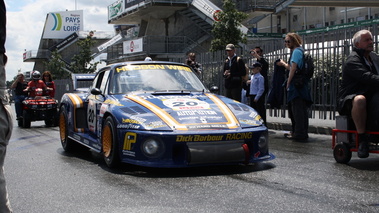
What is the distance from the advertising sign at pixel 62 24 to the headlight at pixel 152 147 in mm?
93701

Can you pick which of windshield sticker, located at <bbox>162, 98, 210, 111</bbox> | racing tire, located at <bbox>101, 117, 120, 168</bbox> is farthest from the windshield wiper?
racing tire, located at <bbox>101, 117, 120, 168</bbox>

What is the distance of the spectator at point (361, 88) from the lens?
6453 millimetres

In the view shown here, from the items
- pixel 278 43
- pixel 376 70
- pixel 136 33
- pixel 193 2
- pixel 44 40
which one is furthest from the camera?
pixel 44 40

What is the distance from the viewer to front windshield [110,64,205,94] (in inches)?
294

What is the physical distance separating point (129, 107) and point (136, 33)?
Answer: 163ft

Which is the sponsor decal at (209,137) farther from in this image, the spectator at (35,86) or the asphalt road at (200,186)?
the spectator at (35,86)

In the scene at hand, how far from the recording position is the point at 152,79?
7602 millimetres

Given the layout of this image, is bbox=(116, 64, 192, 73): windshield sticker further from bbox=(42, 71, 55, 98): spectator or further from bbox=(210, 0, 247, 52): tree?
bbox=(210, 0, 247, 52): tree

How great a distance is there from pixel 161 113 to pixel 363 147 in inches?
98.5

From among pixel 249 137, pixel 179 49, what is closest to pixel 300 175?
pixel 249 137

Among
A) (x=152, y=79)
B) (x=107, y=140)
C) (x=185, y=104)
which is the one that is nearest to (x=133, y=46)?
(x=152, y=79)

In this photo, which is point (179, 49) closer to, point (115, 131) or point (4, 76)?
point (115, 131)

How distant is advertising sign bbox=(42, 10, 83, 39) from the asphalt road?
92241 mm

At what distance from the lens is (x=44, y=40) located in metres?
96.6
